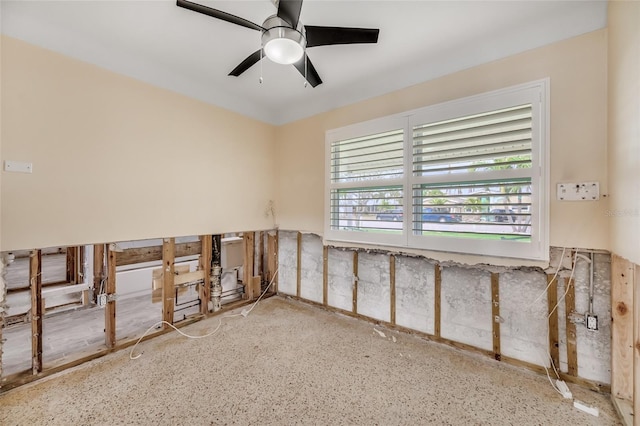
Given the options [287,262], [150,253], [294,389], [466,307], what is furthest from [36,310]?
[466,307]

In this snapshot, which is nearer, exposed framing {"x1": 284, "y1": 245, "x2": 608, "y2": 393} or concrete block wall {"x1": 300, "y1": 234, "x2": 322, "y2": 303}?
exposed framing {"x1": 284, "y1": 245, "x2": 608, "y2": 393}

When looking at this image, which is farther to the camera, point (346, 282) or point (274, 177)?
point (274, 177)

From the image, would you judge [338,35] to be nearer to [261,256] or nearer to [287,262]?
[287,262]

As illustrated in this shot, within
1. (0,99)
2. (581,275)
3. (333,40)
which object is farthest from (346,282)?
(0,99)

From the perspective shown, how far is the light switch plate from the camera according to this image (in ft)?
6.06

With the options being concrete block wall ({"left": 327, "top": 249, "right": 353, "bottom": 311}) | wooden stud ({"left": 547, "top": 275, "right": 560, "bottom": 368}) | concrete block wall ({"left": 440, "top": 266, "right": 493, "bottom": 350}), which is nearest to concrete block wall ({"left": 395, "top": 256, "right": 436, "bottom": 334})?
concrete block wall ({"left": 440, "top": 266, "right": 493, "bottom": 350})

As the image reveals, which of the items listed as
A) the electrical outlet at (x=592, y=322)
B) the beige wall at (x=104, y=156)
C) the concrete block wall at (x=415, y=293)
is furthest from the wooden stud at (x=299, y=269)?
the electrical outlet at (x=592, y=322)

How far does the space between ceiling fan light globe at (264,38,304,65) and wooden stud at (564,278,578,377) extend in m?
2.51

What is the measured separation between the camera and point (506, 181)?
211 cm

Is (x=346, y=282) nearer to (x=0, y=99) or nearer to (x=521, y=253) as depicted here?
(x=521, y=253)

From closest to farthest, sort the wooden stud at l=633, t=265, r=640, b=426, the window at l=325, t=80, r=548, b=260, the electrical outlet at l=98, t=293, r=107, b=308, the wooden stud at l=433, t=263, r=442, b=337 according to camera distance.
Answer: the wooden stud at l=633, t=265, r=640, b=426, the window at l=325, t=80, r=548, b=260, the electrical outlet at l=98, t=293, r=107, b=308, the wooden stud at l=433, t=263, r=442, b=337

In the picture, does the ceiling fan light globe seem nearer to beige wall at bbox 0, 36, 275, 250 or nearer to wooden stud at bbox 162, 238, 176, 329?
beige wall at bbox 0, 36, 275, 250

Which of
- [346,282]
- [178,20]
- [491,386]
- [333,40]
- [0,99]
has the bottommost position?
[491,386]

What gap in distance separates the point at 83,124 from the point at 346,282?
9.66 ft
